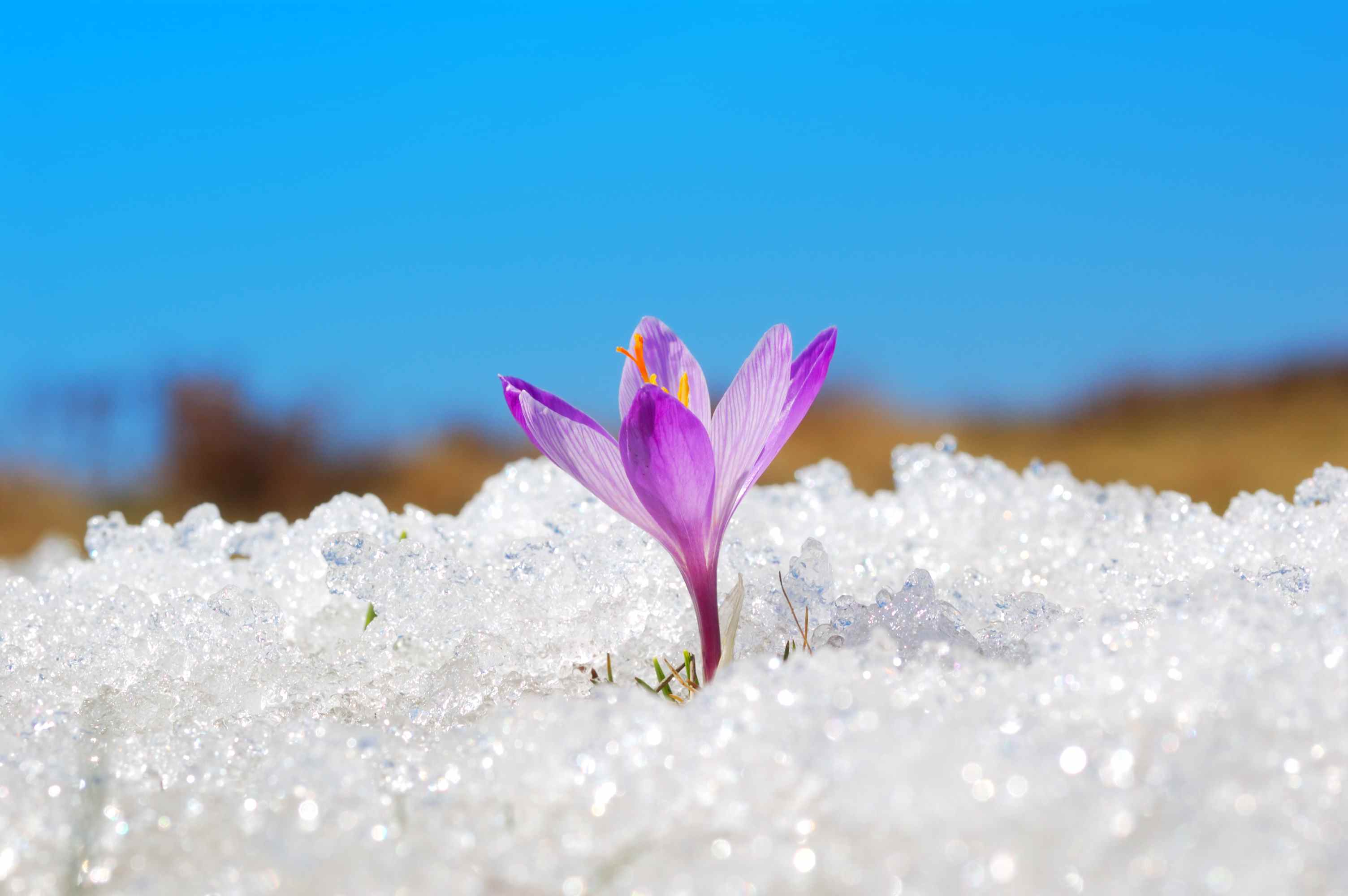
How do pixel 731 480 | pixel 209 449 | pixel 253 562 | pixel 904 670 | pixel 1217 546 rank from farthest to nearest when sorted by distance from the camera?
pixel 209 449, pixel 253 562, pixel 1217 546, pixel 731 480, pixel 904 670

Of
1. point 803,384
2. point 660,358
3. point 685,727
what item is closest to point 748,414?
point 803,384

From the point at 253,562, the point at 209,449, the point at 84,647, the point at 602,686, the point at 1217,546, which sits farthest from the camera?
the point at 209,449

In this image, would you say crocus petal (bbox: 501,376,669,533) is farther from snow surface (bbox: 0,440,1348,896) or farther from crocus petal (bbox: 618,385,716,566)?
snow surface (bbox: 0,440,1348,896)

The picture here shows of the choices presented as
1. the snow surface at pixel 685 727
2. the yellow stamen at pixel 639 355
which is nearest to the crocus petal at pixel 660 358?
the yellow stamen at pixel 639 355

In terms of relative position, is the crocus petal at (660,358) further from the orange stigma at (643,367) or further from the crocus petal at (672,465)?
the crocus petal at (672,465)

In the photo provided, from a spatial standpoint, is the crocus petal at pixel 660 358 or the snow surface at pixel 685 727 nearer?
the snow surface at pixel 685 727

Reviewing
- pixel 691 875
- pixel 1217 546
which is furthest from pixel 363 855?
pixel 1217 546

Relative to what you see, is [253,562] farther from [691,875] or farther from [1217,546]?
[1217,546]
